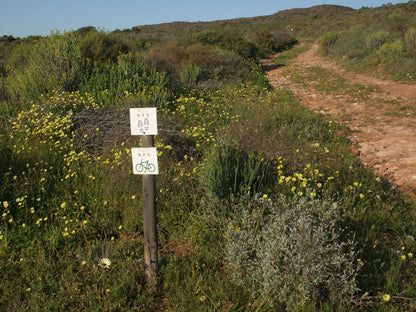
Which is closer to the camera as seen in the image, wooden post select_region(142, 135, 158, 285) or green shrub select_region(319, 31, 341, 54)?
wooden post select_region(142, 135, 158, 285)

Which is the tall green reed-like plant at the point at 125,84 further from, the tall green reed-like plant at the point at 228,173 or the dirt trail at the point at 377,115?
the dirt trail at the point at 377,115

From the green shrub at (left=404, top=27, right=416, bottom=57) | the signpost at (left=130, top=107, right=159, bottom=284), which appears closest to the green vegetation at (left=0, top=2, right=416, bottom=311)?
the signpost at (left=130, top=107, right=159, bottom=284)

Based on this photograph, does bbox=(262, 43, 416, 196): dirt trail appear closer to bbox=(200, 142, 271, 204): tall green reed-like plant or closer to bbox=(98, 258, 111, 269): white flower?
bbox=(200, 142, 271, 204): tall green reed-like plant

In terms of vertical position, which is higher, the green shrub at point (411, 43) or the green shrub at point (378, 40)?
the green shrub at point (378, 40)

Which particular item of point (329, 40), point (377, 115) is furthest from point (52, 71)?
point (329, 40)

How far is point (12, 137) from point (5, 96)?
11.3 feet

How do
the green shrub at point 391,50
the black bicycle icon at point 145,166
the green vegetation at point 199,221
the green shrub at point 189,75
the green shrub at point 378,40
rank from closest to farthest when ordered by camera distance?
the green vegetation at point 199,221
the black bicycle icon at point 145,166
the green shrub at point 189,75
the green shrub at point 391,50
the green shrub at point 378,40

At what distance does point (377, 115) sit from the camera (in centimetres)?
726

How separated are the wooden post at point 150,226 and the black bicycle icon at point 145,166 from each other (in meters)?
0.07

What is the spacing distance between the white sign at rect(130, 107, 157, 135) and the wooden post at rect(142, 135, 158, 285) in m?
0.35

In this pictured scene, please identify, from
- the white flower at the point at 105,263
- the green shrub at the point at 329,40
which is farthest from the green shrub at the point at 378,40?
the white flower at the point at 105,263

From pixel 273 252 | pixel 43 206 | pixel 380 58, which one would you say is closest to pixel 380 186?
pixel 273 252

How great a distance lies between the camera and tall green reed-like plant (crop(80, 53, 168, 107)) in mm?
5926

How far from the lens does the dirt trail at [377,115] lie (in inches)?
189
